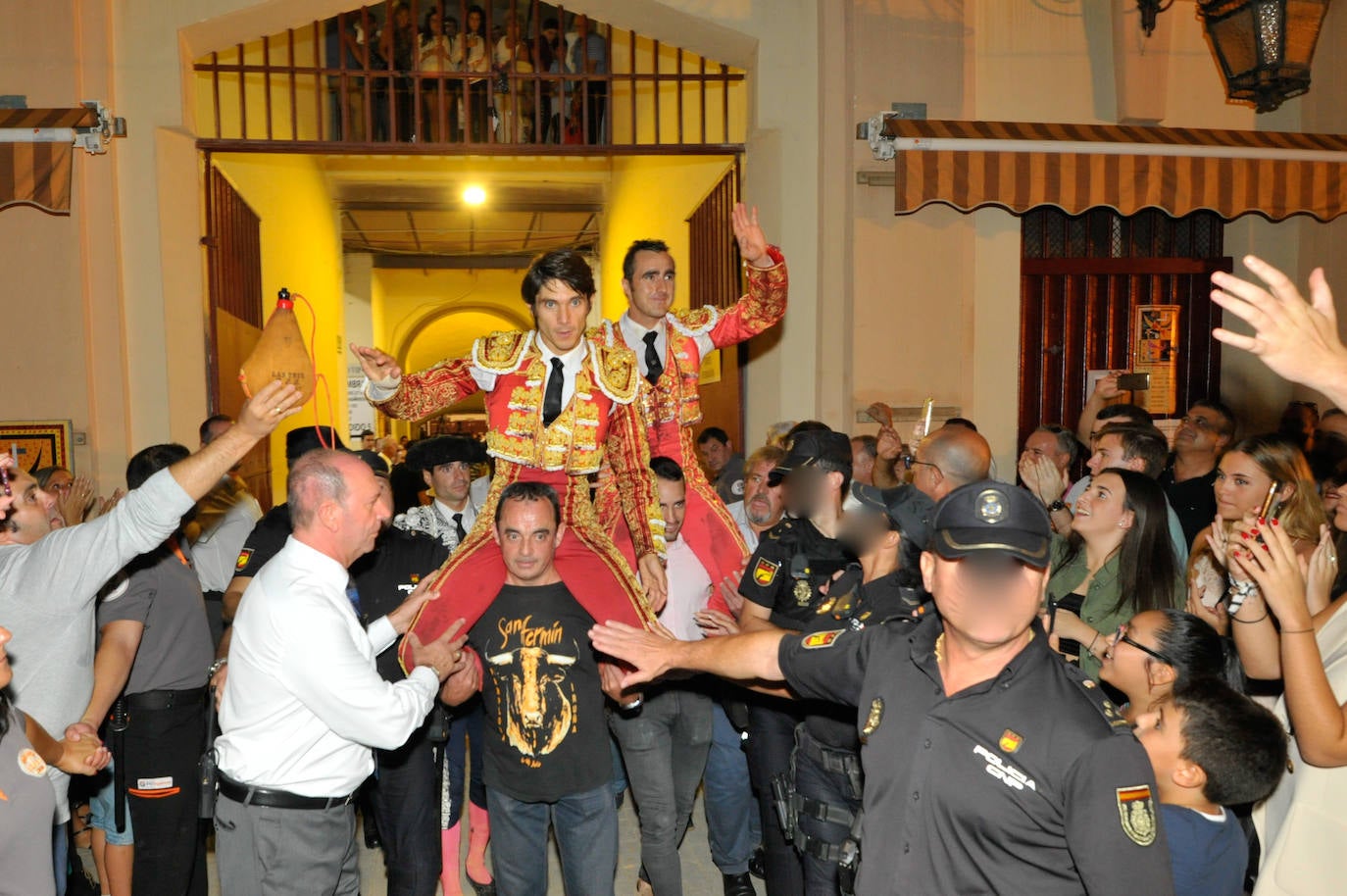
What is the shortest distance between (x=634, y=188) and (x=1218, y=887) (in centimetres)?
1056

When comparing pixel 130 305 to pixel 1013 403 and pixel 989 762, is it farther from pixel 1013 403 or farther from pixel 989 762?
pixel 989 762

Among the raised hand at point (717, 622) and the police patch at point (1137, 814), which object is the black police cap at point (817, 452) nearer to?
the raised hand at point (717, 622)

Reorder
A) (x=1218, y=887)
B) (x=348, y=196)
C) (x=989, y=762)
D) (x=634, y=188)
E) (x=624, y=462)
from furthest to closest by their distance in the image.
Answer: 1. (x=348, y=196)
2. (x=634, y=188)
3. (x=624, y=462)
4. (x=1218, y=887)
5. (x=989, y=762)

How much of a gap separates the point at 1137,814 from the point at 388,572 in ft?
10.5

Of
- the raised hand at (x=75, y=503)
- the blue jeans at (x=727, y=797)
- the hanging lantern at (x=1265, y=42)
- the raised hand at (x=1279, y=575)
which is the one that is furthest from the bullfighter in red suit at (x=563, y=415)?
the hanging lantern at (x=1265, y=42)

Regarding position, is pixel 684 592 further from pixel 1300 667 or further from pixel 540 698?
pixel 1300 667

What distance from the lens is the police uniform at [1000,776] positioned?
6.61 ft

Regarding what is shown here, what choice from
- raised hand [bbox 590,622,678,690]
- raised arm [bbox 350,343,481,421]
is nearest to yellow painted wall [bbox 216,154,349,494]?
raised arm [bbox 350,343,481,421]

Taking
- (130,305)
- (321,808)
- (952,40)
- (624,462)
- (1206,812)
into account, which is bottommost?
(321,808)

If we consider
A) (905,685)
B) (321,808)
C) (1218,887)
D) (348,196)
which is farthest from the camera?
(348,196)

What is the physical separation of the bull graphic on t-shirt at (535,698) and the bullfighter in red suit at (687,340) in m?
1.19

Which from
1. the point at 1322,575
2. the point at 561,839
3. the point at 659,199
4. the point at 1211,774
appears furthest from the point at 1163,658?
the point at 659,199

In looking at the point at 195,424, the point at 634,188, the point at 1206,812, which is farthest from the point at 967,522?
the point at 634,188

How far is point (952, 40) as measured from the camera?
7859 millimetres
